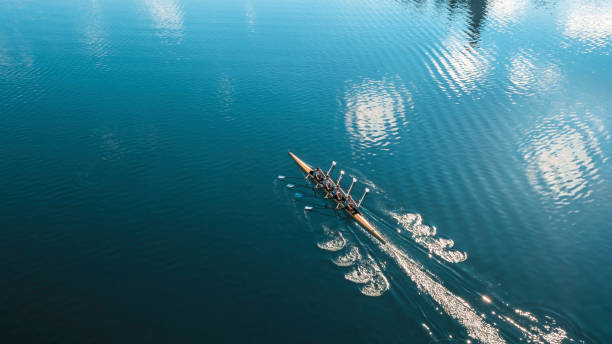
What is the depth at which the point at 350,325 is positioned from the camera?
41.1 metres

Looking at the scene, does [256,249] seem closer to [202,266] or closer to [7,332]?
[202,266]

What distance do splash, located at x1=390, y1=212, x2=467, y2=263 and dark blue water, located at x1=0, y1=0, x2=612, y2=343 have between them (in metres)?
0.28

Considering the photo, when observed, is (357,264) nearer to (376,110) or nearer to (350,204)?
(350,204)

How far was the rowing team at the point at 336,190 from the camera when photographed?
54.9 metres

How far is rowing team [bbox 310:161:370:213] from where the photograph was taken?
2160 inches

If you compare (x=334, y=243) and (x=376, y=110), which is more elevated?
(x=376, y=110)

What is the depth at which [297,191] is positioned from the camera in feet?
201

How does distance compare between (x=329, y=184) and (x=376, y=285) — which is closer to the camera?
(x=376, y=285)

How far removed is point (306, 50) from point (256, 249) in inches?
3408

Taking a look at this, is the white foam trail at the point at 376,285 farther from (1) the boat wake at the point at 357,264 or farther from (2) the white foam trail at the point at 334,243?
(2) the white foam trail at the point at 334,243

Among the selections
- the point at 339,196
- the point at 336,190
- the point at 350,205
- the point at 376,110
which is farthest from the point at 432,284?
the point at 376,110

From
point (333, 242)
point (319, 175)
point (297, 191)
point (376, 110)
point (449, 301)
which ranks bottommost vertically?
point (449, 301)

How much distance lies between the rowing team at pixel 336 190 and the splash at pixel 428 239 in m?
6.20

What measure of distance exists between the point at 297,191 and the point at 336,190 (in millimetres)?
6895
